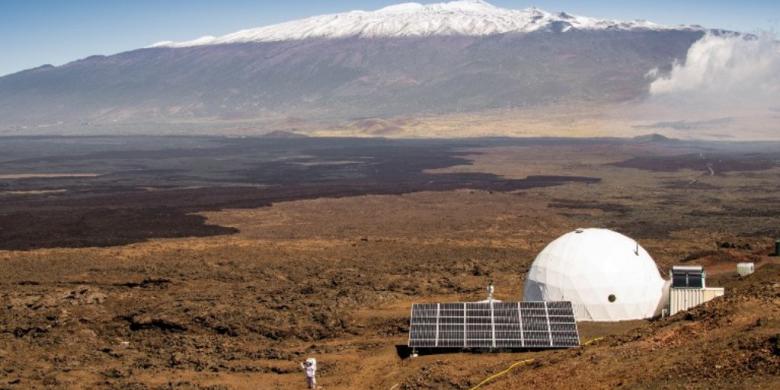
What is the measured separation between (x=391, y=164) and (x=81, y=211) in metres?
48.9

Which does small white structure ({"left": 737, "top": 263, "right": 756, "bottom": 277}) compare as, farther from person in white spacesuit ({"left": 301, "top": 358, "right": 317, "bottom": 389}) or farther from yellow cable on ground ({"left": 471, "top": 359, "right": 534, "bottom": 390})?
person in white spacesuit ({"left": 301, "top": 358, "right": 317, "bottom": 389})

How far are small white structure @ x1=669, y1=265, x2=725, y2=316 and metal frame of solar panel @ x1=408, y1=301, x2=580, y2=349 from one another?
2.94 meters

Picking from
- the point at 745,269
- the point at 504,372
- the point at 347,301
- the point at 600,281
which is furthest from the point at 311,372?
the point at 745,269

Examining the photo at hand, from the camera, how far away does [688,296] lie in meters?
24.0

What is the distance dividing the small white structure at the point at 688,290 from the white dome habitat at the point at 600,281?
35.9 inches

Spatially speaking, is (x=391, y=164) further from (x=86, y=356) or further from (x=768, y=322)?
(x=768, y=322)

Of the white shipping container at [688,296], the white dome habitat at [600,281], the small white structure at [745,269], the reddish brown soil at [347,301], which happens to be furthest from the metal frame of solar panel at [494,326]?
the small white structure at [745,269]

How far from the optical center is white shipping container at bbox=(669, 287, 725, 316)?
23.7 m

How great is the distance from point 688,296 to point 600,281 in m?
2.19

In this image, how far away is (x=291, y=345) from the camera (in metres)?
26.8

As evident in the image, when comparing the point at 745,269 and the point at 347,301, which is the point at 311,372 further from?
the point at 745,269

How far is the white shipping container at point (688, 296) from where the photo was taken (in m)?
23.7

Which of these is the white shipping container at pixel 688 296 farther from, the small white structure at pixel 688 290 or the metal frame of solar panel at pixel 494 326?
the metal frame of solar panel at pixel 494 326

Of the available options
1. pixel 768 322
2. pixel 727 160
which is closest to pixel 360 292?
pixel 768 322
